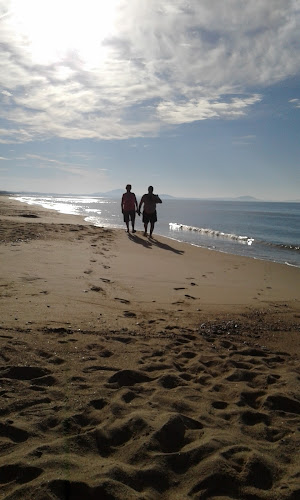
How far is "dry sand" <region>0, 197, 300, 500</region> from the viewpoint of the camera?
222 centimetres

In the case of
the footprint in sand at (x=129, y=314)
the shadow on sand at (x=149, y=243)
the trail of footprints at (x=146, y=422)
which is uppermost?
the shadow on sand at (x=149, y=243)

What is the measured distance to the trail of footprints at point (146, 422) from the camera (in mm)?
2178

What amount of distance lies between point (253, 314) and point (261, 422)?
9.49ft

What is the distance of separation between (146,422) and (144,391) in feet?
1.56

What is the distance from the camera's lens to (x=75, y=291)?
19.9 feet

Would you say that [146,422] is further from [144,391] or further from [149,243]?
[149,243]

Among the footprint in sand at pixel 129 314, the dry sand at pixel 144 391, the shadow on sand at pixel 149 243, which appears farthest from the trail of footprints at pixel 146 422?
the shadow on sand at pixel 149 243

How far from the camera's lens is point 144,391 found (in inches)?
127

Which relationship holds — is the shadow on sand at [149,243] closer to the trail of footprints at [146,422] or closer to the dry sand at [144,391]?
the dry sand at [144,391]

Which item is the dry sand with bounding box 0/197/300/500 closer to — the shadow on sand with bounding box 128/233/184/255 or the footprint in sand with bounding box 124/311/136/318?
the footprint in sand with bounding box 124/311/136/318

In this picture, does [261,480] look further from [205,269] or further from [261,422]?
[205,269]

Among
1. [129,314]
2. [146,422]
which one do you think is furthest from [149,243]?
[146,422]

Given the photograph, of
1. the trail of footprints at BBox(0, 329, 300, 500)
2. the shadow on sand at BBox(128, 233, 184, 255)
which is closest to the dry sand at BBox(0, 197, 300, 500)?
the trail of footprints at BBox(0, 329, 300, 500)

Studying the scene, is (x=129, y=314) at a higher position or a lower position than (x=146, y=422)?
higher
